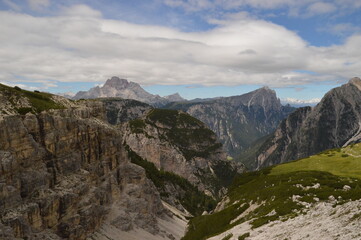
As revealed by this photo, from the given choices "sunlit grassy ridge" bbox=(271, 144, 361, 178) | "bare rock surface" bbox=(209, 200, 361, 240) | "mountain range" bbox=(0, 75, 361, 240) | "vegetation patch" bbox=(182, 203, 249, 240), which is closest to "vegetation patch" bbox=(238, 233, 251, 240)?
"mountain range" bbox=(0, 75, 361, 240)

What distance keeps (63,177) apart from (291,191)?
192ft

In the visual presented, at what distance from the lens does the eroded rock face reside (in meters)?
62.0

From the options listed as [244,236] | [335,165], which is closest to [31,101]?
[244,236]

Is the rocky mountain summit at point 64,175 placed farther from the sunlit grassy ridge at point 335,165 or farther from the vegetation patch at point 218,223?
the sunlit grassy ridge at point 335,165

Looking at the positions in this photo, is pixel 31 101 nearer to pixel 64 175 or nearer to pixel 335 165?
pixel 64 175

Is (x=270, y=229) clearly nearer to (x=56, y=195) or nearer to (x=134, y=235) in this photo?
(x=56, y=195)

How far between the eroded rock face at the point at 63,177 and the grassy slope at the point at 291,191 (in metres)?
34.8

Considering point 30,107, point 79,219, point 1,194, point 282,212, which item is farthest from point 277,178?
point 30,107

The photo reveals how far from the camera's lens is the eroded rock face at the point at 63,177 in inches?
2442

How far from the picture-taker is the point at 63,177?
7819cm

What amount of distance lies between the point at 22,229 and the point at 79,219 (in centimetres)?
1944

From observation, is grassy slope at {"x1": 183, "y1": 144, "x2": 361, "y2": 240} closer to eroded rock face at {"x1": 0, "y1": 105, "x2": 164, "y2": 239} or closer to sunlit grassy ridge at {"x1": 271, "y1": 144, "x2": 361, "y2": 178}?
sunlit grassy ridge at {"x1": 271, "y1": 144, "x2": 361, "y2": 178}

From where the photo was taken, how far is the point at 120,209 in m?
104

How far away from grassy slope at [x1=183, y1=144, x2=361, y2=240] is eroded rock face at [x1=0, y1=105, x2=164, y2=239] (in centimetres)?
3483
